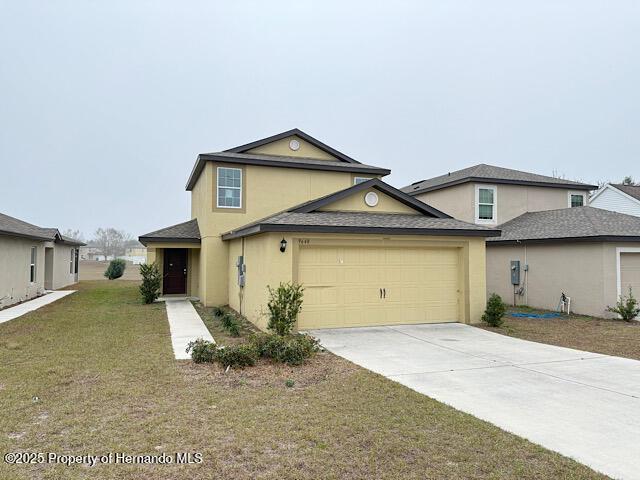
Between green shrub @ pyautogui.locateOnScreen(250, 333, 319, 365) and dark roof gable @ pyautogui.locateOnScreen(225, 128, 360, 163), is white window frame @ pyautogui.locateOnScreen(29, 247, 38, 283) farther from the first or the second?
green shrub @ pyautogui.locateOnScreen(250, 333, 319, 365)

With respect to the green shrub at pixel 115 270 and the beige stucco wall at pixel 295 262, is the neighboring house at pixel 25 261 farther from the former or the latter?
the beige stucco wall at pixel 295 262

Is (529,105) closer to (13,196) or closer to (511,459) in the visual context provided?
(511,459)

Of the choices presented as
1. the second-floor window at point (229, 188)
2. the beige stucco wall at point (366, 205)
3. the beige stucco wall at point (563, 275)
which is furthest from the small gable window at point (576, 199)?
the second-floor window at point (229, 188)

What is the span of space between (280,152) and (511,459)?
14273 millimetres

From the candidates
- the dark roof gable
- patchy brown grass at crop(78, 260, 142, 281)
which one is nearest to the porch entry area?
the dark roof gable

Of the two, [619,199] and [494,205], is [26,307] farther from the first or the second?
[619,199]

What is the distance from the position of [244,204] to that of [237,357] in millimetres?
8983

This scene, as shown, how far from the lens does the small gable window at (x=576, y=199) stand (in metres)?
20.2

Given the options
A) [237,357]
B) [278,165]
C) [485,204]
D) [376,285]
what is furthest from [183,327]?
[485,204]

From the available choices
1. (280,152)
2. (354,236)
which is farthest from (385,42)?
(354,236)

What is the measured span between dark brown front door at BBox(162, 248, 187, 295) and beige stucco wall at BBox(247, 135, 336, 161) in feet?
20.1

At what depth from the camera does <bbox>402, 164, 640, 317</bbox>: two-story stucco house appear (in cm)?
1289

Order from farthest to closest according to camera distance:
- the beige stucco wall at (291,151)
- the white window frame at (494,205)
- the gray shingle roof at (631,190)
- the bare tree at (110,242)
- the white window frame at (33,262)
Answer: the bare tree at (110,242) → the gray shingle roof at (631,190) → the white window frame at (494,205) → the white window frame at (33,262) → the beige stucco wall at (291,151)

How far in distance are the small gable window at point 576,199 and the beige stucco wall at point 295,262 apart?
12145 mm
